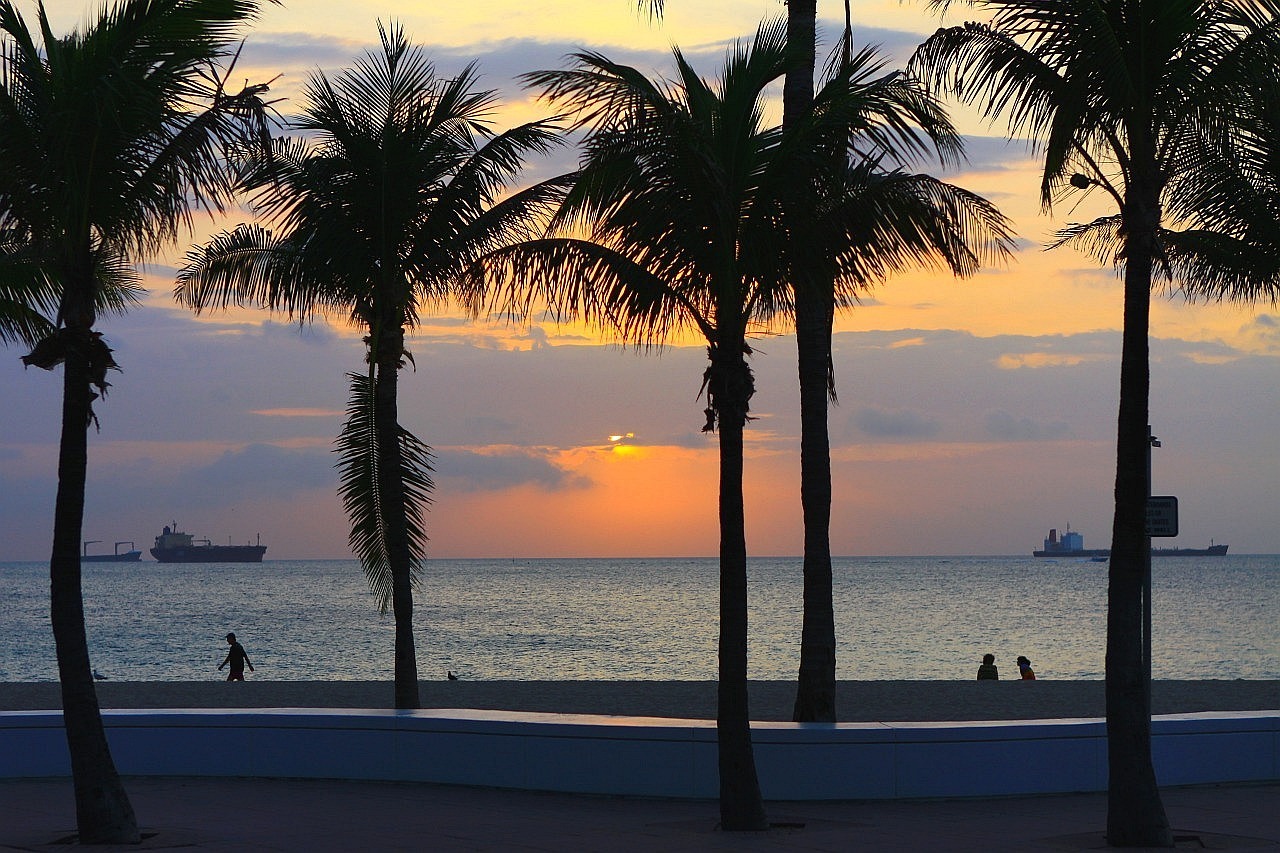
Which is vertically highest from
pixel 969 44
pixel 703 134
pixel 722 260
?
pixel 969 44

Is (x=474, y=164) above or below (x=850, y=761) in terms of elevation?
above

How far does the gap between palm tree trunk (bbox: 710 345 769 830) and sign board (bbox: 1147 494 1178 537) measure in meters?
3.32

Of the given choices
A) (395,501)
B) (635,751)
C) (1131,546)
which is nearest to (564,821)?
(635,751)

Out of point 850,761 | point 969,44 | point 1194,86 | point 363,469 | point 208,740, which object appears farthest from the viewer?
point 363,469

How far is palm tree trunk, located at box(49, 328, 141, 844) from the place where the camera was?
1031 cm

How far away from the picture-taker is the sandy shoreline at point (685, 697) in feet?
64.9

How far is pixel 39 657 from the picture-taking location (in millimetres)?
79500

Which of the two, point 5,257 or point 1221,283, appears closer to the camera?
point 5,257

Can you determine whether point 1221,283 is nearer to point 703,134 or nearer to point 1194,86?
point 1194,86

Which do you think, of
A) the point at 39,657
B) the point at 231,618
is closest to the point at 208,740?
the point at 39,657

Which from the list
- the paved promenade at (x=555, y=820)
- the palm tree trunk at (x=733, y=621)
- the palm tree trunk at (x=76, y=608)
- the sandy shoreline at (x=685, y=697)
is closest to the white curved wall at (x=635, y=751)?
the paved promenade at (x=555, y=820)

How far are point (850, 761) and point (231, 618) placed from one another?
10345 centimetres

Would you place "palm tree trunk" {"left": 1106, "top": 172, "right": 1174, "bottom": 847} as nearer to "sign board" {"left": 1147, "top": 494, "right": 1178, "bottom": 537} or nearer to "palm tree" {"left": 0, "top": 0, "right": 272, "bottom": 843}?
"sign board" {"left": 1147, "top": 494, "right": 1178, "bottom": 537}

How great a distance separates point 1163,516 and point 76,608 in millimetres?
8434
